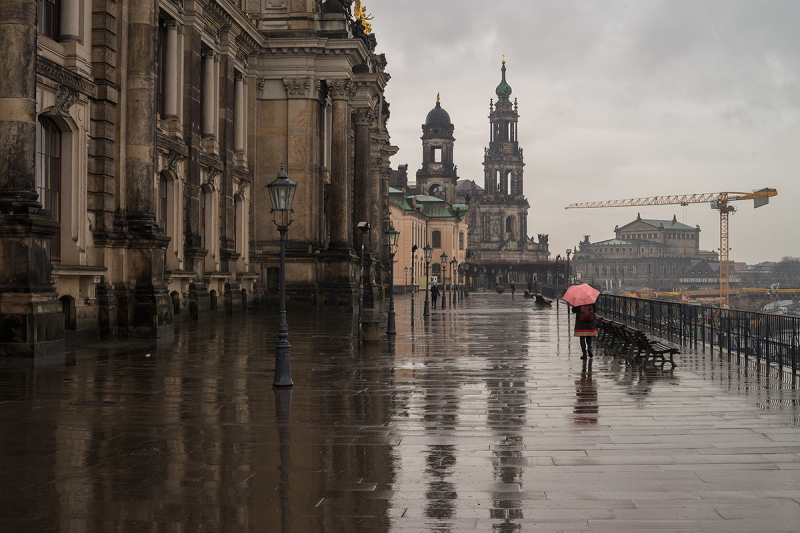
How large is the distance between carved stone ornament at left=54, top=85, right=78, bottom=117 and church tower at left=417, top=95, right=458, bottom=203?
14671 centimetres

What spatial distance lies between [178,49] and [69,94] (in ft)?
38.4

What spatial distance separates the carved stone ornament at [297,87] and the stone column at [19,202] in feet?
91.6

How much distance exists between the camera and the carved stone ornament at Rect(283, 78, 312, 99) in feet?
150

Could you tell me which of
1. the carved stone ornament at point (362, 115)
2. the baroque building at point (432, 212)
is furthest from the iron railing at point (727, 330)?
the baroque building at point (432, 212)

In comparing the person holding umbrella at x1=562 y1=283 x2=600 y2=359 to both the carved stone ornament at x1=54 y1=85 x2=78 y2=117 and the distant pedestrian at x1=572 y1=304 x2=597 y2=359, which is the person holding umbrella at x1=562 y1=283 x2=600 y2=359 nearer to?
the distant pedestrian at x1=572 y1=304 x2=597 y2=359

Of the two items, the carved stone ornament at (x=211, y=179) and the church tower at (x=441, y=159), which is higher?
the church tower at (x=441, y=159)

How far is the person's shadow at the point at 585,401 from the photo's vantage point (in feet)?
37.9

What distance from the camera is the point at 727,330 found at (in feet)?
71.5

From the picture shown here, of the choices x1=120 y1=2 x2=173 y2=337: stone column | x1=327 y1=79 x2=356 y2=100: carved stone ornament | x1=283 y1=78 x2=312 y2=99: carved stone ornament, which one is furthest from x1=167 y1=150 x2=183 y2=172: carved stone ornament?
x1=327 y1=79 x2=356 y2=100: carved stone ornament

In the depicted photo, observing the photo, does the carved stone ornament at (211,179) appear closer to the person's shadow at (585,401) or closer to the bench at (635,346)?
the bench at (635,346)

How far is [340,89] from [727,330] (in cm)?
2984

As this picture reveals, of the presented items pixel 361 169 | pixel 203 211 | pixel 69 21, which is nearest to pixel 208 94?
pixel 203 211

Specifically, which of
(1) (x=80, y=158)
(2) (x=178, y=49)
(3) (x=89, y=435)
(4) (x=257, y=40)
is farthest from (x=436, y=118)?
(3) (x=89, y=435)

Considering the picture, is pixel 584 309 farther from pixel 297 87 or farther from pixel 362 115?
pixel 362 115
